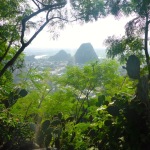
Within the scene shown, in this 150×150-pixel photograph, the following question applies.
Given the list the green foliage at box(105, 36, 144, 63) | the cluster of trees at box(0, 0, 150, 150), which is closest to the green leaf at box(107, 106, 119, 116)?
the cluster of trees at box(0, 0, 150, 150)

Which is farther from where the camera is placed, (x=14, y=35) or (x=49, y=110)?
(x=49, y=110)

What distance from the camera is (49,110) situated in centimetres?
1297

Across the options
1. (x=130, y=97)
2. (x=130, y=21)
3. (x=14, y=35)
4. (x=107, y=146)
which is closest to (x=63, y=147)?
(x=107, y=146)

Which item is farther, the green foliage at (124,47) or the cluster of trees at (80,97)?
the green foliage at (124,47)

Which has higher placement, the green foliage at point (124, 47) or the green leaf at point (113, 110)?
the green foliage at point (124, 47)

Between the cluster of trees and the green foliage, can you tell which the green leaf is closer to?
the cluster of trees

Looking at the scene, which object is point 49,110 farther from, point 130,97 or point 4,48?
point 130,97

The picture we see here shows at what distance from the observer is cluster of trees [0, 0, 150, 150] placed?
660 centimetres

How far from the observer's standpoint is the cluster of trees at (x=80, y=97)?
660 centimetres

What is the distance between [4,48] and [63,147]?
8429mm

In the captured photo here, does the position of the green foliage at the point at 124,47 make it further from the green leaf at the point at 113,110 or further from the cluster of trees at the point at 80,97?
the green leaf at the point at 113,110

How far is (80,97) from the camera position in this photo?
15.6 metres

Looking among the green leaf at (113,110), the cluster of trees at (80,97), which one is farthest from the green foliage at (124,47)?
the green leaf at (113,110)

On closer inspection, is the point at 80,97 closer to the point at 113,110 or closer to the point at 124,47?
the point at 124,47
